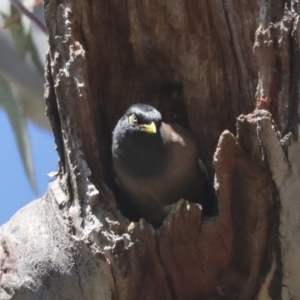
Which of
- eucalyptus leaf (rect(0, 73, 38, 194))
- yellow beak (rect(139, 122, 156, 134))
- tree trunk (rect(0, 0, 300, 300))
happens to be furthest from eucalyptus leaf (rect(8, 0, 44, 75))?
yellow beak (rect(139, 122, 156, 134))

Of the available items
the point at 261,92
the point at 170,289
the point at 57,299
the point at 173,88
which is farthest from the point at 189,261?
the point at 173,88

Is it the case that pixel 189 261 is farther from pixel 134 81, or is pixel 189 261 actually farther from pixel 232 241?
pixel 134 81

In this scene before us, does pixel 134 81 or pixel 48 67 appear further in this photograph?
pixel 134 81

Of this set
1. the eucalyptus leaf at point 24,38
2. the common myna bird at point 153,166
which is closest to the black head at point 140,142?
the common myna bird at point 153,166

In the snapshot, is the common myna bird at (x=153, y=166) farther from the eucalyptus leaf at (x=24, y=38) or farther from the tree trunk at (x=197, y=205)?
the eucalyptus leaf at (x=24, y=38)

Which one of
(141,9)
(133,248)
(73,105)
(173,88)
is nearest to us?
(133,248)

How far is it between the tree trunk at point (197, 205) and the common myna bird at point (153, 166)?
0.55 feet

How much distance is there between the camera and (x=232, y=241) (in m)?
1.90

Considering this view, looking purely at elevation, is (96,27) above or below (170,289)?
above

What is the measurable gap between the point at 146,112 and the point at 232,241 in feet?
2.24

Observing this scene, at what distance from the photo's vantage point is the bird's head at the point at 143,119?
2.33 metres

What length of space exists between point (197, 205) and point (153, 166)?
0.51m

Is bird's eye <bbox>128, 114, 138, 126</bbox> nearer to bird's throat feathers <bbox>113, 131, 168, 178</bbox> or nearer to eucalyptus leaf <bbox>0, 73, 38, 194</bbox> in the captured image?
bird's throat feathers <bbox>113, 131, 168, 178</bbox>

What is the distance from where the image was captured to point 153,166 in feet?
7.68
